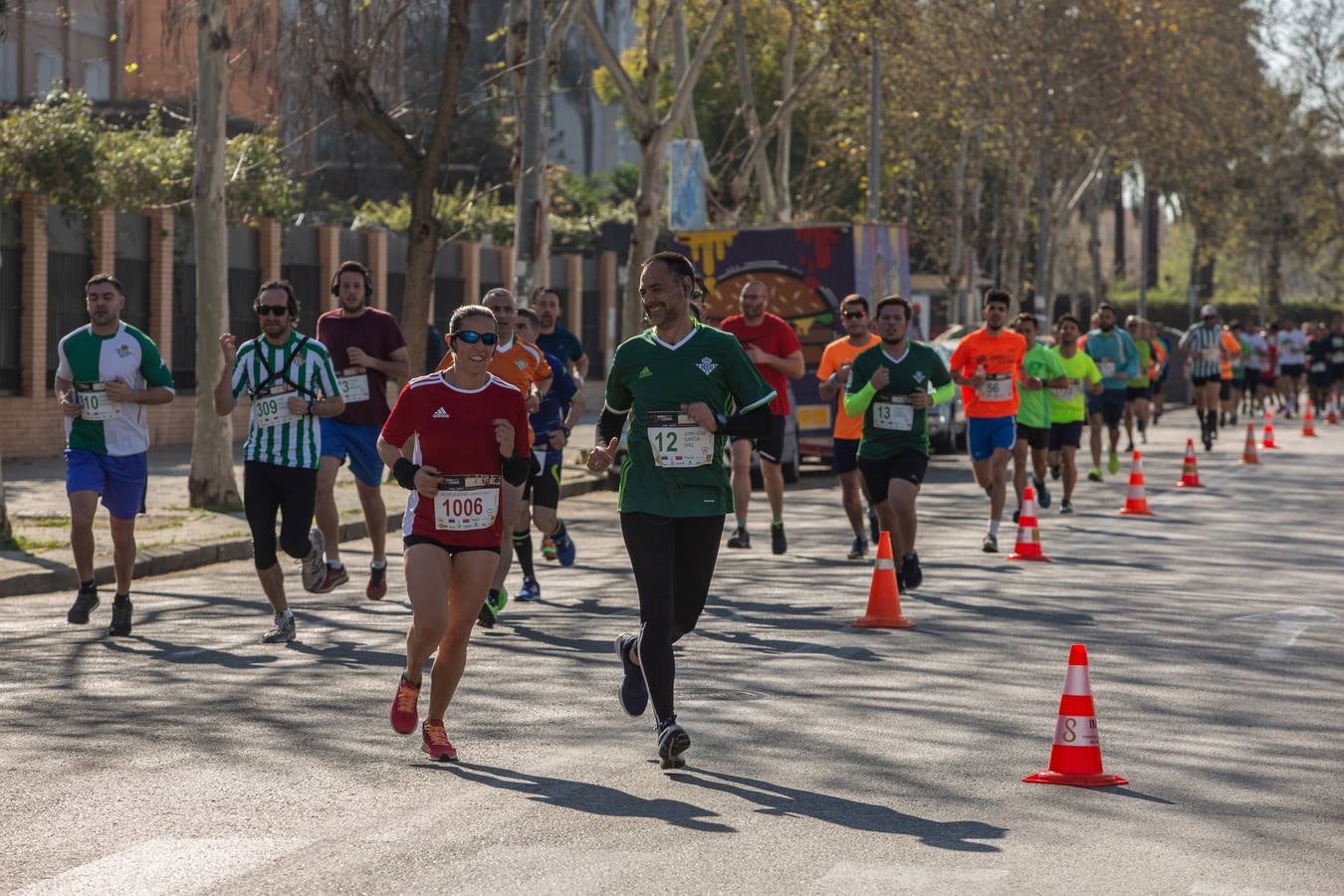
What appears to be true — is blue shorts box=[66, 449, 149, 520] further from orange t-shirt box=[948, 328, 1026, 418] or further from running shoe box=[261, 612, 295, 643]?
orange t-shirt box=[948, 328, 1026, 418]

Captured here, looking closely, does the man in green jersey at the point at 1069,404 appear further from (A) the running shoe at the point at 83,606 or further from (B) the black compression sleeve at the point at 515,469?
(B) the black compression sleeve at the point at 515,469

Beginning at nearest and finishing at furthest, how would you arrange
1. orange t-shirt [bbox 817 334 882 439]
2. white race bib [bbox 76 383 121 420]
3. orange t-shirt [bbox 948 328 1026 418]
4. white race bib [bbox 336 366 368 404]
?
white race bib [bbox 76 383 121 420]
white race bib [bbox 336 366 368 404]
orange t-shirt [bbox 817 334 882 439]
orange t-shirt [bbox 948 328 1026 418]

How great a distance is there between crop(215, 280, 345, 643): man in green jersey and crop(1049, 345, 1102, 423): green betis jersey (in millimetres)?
10102

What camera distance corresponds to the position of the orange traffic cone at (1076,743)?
7.57 meters

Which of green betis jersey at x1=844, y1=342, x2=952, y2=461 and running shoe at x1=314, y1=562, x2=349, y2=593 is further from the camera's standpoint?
green betis jersey at x1=844, y1=342, x2=952, y2=461

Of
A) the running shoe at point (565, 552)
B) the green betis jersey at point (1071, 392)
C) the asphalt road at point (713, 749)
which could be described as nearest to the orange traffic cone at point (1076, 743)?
the asphalt road at point (713, 749)

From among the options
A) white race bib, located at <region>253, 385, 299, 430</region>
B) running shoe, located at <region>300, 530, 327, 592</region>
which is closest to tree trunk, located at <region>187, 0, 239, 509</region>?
running shoe, located at <region>300, 530, 327, 592</region>

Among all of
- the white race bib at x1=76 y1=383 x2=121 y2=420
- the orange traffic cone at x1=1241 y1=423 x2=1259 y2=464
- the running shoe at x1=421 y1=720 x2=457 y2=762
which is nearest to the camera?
the running shoe at x1=421 y1=720 x2=457 y2=762

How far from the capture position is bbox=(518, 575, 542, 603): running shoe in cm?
1336

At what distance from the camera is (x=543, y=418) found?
13312mm

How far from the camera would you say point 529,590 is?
526 inches

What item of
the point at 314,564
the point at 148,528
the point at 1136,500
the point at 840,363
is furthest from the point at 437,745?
the point at 1136,500

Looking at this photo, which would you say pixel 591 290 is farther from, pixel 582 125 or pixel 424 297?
pixel 582 125

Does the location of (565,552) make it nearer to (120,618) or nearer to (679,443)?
(120,618)
